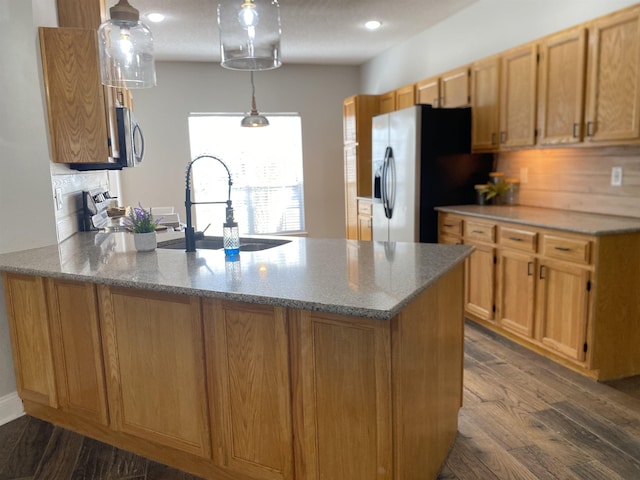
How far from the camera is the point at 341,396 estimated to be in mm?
1615

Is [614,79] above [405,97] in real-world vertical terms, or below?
below

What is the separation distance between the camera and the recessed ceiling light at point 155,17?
4225 millimetres

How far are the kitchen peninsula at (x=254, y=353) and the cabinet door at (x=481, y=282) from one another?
1.50m

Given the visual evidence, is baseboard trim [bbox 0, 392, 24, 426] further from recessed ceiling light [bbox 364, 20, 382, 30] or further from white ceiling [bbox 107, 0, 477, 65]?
recessed ceiling light [bbox 364, 20, 382, 30]

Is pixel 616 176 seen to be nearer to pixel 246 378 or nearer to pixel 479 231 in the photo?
pixel 479 231

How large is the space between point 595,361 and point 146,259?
2523 mm

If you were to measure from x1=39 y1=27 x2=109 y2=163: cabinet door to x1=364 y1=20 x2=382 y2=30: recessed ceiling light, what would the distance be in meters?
2.84

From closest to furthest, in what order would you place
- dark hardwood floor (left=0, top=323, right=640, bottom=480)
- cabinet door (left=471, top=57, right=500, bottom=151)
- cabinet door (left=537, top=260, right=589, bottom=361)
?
dark hardwood floor (left=0, top=323, right=640, bottom=480)
cabinet door (left=537, top=260, right=589, bottom=361)
cabinet door (left=471, top=57, right=500, bottom=151)

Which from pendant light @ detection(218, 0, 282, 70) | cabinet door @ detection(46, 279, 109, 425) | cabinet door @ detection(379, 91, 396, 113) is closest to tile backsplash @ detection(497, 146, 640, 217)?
cabinet door @ detection(379, 91, 396, 113)

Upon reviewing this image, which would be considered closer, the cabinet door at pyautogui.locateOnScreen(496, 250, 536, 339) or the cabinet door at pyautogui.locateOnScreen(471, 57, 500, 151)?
the cabinet door at pyautogui.locateOnScreen(496, 250, 536, 339)

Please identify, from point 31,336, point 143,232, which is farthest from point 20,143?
point 31,336

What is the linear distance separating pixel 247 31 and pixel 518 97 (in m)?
2.37

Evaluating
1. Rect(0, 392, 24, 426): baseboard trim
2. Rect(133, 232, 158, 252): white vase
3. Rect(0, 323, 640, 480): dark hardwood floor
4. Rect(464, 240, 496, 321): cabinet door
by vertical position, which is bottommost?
Rect(0, 323, 640, 480): dark hardwood floor

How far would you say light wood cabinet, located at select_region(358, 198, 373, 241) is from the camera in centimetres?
562
